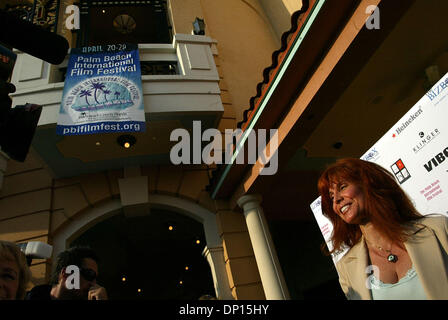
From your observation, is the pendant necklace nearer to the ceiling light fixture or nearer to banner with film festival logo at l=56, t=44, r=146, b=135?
banner with film festival logo at l=56, t=44, r=146, b=135

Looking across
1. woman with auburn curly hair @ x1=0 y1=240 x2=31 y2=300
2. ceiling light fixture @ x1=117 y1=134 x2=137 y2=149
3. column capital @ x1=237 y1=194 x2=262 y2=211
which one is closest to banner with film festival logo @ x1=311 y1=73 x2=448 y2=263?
woman with auburn curly hair @ x1=0 y1=240 x2=31 y2=300

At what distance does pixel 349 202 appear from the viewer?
2.05 m

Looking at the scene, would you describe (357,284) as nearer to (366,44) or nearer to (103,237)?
(366,44)

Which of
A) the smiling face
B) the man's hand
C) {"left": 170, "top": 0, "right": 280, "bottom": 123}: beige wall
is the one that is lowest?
the man's hand

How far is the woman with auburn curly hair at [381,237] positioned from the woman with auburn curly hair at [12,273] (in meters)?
1.81

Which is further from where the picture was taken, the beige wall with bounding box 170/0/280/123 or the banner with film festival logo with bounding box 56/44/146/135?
the beige wall with bounding box 170/0/280/123

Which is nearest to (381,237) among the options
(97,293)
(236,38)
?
(97,293)

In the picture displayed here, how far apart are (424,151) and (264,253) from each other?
11.3ft

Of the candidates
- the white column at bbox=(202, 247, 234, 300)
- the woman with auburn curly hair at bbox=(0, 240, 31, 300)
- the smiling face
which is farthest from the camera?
the white column at bbox=(202, 247, 234, 300)

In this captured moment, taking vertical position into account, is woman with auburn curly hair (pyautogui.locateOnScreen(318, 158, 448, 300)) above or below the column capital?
below

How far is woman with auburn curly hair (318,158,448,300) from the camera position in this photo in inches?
68.5

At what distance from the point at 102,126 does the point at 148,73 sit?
6.69 ft

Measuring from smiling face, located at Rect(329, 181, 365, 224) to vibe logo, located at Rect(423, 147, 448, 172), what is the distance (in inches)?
33.1

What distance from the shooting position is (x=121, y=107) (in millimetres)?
5945
